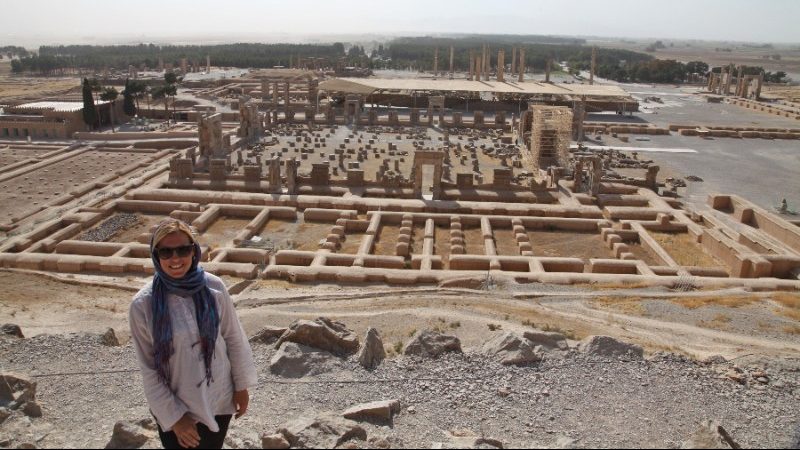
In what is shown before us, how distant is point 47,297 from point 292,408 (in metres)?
9.99

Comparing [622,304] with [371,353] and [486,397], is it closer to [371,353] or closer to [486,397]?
[486,397]

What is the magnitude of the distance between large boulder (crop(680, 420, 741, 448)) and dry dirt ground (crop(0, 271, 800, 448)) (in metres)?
0.49

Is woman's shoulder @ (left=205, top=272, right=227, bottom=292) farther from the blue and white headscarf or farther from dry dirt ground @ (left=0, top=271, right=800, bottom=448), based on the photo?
dry dirt ground @ (left=0, top=271, right=800, bottom=448)

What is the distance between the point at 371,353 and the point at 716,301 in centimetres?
985

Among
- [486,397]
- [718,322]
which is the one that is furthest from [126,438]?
[718,322]

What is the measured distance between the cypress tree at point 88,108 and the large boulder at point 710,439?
41489 mm

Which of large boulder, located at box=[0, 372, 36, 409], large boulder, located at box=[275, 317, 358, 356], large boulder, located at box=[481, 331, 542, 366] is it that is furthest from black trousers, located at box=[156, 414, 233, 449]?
large boulder, located at box=[481, 331, 542, 366]

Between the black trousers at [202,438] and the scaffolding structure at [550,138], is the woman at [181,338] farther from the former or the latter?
the scaffolding structure at [550,138]

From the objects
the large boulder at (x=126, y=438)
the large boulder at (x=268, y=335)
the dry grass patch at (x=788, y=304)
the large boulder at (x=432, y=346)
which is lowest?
the dry grass patch at (x=788, y=304)

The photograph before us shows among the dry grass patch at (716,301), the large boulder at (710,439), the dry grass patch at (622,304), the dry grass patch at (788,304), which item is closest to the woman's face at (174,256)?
the large boulder at (710,439)

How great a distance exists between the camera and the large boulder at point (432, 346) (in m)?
9.14

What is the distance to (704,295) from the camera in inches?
591

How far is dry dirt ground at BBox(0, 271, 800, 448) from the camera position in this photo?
679cm

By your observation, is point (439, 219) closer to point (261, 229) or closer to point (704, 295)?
point (261, 229)
